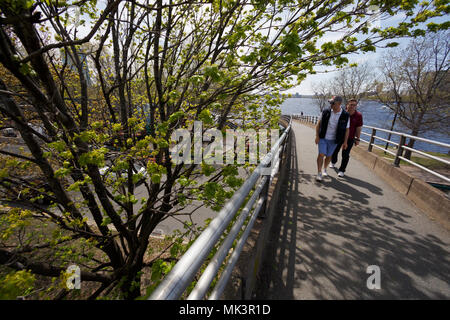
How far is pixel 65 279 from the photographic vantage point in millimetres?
2387

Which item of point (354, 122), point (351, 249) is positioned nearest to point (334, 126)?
point (354, 122)

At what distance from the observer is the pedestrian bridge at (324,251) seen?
4.44 feet

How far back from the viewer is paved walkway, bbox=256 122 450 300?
7.27 ft

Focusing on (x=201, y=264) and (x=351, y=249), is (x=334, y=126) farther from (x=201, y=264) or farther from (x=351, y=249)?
(x=201, y=264)

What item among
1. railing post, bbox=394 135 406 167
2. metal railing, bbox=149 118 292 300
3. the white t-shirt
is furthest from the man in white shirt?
metal railing, bbox=149 118 292 300

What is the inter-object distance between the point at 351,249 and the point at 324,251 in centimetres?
40

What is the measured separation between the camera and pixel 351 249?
110 inches

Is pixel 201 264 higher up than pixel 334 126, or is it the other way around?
pixel 334 126

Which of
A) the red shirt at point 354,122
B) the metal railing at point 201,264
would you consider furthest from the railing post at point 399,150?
the metal railing at point 201,264

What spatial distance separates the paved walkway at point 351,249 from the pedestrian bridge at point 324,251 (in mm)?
12

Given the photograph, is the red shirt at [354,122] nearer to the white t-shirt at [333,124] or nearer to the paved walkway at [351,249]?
the white t-shirt at [333,124]
